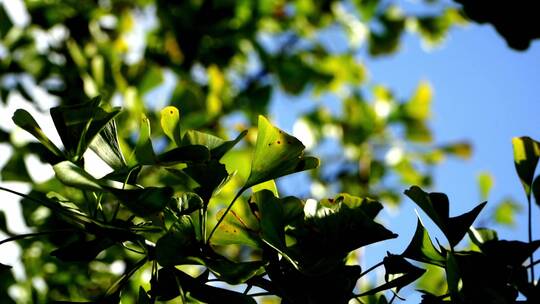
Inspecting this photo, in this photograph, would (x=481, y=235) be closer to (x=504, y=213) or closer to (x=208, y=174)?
(x=208, y=174)

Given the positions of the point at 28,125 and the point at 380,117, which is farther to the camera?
the point at 380,117

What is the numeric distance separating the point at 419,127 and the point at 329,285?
1541 mm

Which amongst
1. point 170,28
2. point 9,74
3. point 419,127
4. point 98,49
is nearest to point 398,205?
point 419,127

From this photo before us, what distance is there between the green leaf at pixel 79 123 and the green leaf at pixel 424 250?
0.25 metres

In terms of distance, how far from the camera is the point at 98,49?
5.10 feet

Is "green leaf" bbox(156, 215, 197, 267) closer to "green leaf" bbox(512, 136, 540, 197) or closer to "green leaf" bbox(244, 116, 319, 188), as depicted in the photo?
"green leaf" bbox(244, 116, 319, 188)

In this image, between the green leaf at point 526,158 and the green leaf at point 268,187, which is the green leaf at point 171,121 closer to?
the green leaf at point 268,187

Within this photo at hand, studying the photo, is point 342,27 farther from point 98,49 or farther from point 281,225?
point 281,225

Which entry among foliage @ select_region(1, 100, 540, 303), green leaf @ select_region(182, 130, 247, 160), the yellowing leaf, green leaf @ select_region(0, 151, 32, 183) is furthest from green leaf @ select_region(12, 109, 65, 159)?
the yellowing leaf

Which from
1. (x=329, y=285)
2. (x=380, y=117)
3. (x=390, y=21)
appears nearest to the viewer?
(x=329, y=285)

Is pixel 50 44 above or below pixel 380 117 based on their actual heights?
above

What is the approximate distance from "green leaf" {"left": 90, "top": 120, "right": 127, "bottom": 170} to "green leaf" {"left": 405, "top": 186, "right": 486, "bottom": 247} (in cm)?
23

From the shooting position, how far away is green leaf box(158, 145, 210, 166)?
1.40 ft

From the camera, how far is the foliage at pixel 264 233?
1.37 ft
